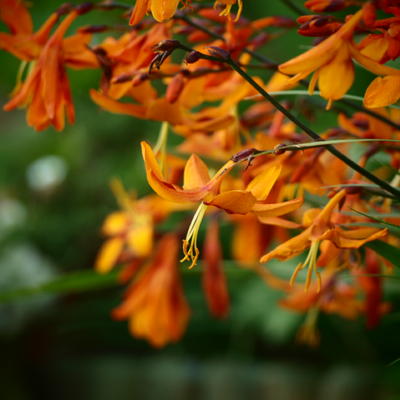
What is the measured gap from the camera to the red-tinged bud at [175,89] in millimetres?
359

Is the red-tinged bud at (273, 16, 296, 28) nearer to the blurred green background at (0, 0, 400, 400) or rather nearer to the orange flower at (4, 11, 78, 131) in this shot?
the orange flower at (4, 11, 78, 131)

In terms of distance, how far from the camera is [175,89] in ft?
1.18

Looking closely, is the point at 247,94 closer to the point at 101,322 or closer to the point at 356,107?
the point at 356,107

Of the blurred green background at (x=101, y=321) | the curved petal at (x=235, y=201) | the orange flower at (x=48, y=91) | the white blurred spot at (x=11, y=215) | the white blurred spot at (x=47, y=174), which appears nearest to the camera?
the curved petal at (x=235, y=201)

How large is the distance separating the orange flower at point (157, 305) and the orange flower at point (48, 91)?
0.81 ft

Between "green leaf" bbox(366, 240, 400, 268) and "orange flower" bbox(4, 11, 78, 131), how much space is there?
17 centimetres

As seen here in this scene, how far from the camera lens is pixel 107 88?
375mm

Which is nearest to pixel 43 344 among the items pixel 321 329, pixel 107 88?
pixel 321 329

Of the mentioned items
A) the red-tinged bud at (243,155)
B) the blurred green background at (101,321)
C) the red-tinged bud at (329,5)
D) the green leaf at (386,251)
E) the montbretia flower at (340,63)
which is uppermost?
the red-tinged bud at (329,5)

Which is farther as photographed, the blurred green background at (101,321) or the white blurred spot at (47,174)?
the white blurred spot at (47,174)

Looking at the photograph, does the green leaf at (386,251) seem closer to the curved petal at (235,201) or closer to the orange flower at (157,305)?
the curved petal at (235,201)

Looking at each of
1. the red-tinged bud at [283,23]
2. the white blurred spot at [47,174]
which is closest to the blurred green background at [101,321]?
the white blurred spot at [47,174]

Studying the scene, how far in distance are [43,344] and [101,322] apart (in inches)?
7.5

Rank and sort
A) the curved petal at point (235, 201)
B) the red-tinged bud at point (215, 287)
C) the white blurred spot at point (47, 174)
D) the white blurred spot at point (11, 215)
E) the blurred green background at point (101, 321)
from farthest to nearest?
the white blurred spot at point (47, 174), the white blurred spot at point (11, 215), the blurred green background at point (101, 321), the red-tinged bud at point (215, 287), the curved petal at point (235, 201)
